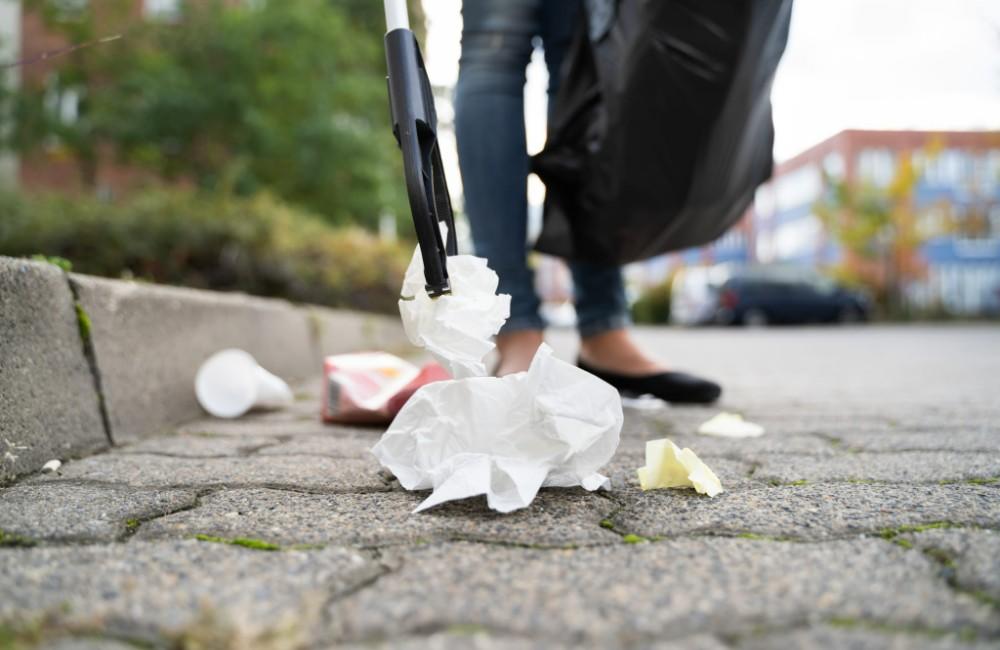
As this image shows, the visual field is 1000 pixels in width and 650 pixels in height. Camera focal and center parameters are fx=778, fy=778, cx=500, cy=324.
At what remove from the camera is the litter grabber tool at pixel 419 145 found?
3.62 feet

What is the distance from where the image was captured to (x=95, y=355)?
158 cm

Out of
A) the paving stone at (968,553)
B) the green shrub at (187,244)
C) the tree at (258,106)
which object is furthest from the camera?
the tree at (258,106)

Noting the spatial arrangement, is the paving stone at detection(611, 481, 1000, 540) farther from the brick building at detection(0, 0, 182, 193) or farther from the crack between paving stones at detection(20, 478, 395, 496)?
the brick building at detection(0, 0, 182, 193)

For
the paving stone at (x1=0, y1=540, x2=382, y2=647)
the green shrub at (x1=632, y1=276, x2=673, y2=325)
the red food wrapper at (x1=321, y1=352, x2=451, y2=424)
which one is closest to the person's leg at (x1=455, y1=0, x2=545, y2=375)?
the red food wrapper at (x1=321, y1=352, x2=451, y2=424)

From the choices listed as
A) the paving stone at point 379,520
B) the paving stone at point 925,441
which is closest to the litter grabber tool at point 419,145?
the paving stone at point 379,520

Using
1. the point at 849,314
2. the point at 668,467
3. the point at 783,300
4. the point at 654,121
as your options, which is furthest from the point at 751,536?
the point at 849,314

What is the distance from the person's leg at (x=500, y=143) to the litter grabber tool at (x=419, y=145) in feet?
1.89

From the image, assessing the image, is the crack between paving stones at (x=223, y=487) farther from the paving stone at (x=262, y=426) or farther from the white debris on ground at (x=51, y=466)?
the paving stone at (x=262, y=426)

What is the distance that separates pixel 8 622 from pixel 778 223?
158ft

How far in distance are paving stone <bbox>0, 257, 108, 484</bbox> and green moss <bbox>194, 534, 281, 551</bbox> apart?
1.64 ft

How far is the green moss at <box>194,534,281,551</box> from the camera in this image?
90 centimetres

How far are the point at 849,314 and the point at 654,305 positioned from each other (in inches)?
203

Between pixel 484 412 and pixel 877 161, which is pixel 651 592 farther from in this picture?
pixel 877 161

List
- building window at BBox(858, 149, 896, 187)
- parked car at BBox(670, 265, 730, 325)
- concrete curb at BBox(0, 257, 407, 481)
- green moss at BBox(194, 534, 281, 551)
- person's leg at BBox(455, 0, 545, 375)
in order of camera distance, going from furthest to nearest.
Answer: building window at BBox(858, 149, 896, 187) < parked car at BBox(670, 265, 730, 325) < person's leg at BBox(455, 0, 545, 375) < concrete curb at BBox(0, 257, 407, 481) < green moss at BBox(194, 534, 281, 551)
